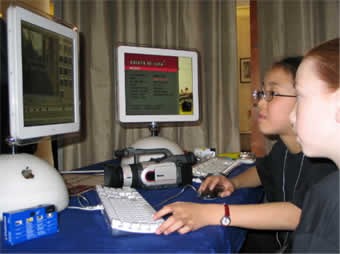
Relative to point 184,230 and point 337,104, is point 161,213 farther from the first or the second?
point 337,104

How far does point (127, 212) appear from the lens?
0.73m

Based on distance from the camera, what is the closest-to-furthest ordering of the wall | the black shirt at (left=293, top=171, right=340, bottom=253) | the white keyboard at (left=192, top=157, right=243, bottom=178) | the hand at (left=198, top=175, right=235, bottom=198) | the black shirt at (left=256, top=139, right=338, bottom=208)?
the black shirt at (left=293, top=171, right=340, bottom=253), the black shirt at (left=256, top=139, right=338, bottom=208), the hand at (left=198, top=175, right=235, bottom=198), the white keyboard at (left=192, top=157, right=243, bottom=178), the wall

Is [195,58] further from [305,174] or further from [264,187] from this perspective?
[305,174]

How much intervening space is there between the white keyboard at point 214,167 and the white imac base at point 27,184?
20.7 inches

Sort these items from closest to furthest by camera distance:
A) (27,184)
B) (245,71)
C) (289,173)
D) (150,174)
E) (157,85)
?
(27,184)
(150,174)
(289,173)
(157,85)
(245,71)

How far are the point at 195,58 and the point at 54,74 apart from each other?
2.27 ft

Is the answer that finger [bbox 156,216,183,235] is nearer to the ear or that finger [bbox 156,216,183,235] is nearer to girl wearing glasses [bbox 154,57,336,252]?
girl wearing glasses [bbox 154,57,336,252]

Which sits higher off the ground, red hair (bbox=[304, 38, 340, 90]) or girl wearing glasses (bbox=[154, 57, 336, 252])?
red hair (bbox=[304, 38, 340, 90])

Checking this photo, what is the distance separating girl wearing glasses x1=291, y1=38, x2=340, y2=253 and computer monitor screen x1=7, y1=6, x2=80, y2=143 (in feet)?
1.98

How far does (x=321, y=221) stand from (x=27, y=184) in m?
0.59

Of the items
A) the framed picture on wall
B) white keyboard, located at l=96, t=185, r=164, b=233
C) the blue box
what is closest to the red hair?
white keyboard, located at l=96, t=185, r=164, b=233

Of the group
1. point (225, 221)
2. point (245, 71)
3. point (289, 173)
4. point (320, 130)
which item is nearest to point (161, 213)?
point (225, 221)

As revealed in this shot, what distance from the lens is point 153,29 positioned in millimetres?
2355

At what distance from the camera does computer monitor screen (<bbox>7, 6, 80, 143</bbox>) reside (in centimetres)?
79
